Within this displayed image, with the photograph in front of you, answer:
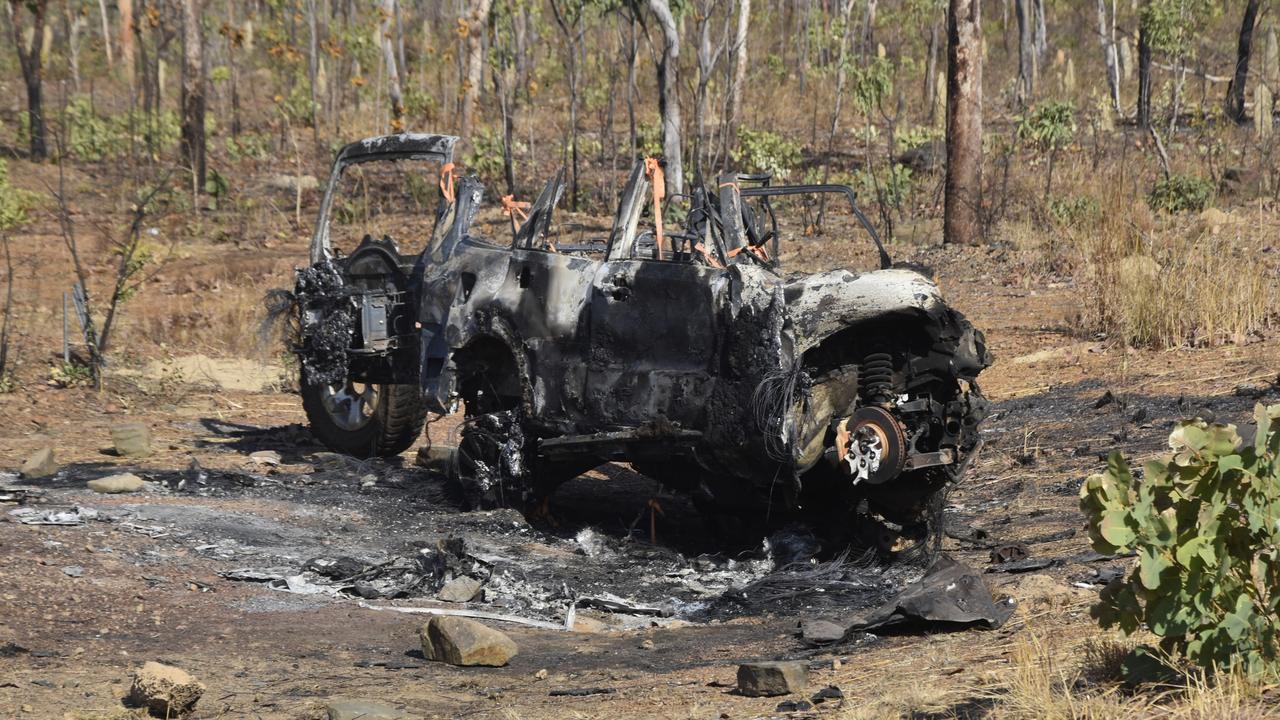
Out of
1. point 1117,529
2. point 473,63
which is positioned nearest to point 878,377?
point 1117,529

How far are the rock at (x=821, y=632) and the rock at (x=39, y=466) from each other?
550 cm

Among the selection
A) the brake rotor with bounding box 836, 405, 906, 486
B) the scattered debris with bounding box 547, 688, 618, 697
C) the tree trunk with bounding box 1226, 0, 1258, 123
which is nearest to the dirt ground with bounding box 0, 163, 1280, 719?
the scattered debris with bounding box 547, 688, 618, 697

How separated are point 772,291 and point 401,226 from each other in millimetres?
16406

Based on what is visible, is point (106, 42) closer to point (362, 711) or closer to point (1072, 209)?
point (1072, 209)

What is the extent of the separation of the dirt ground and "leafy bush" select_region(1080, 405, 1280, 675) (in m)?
0.67

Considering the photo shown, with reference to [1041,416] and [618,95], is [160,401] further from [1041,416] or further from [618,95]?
[618,95]

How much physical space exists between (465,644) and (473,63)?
87.0 feet

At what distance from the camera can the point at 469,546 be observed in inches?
320

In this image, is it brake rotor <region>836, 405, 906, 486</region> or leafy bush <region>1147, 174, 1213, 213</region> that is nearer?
brake rotor <region>836, 405, 906, 486</region>

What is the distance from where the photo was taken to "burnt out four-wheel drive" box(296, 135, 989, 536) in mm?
7359

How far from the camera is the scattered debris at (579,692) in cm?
538

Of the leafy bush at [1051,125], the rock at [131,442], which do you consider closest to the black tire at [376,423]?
the rock at [131,442]

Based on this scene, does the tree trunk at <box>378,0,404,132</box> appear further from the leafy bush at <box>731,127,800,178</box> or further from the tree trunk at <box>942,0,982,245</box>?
the tree trunk at <box>942,0,982,245</box>

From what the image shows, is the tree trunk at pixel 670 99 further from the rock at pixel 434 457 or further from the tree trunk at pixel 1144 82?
the rock at pixel 434 457
